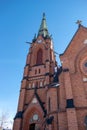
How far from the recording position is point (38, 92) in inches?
1053

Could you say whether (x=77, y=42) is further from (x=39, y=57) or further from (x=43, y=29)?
(x=43, y=29)

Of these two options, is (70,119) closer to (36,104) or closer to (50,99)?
(50,99)

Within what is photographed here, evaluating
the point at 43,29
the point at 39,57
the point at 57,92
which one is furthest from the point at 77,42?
the point at 43,29

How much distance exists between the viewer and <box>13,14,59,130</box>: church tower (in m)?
19.6

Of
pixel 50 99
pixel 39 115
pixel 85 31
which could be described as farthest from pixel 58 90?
pixel 85 31

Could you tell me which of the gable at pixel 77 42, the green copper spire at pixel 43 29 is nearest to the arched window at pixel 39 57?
the green copper spire at pixel 43 29

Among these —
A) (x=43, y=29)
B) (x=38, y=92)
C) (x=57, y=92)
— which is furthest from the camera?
(x=43, y=29)

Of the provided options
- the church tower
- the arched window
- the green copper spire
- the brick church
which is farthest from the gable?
the green copper spire

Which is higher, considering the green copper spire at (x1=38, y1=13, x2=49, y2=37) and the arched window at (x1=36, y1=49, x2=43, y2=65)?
the green copper spire at (x1=38, y1=13, x2=49, y2=37)

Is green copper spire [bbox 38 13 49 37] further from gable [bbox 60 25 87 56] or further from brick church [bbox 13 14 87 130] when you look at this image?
gable [bbox 60 25 87 56]

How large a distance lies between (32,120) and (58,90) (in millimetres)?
8022

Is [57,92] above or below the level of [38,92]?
below

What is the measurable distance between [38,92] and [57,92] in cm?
796

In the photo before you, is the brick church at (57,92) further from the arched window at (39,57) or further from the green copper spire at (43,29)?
the green copper spire at (43,29)
